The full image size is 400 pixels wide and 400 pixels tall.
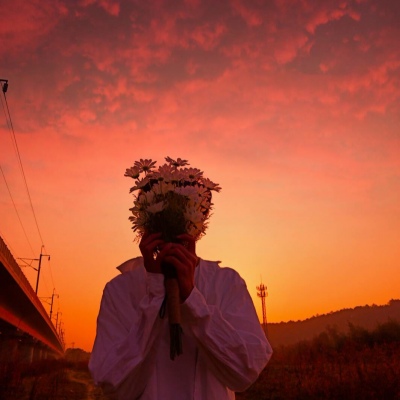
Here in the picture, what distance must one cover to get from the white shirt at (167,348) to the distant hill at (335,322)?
107 metres

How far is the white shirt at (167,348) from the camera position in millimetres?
2174

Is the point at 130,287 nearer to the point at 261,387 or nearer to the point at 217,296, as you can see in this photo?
the point at 217,296

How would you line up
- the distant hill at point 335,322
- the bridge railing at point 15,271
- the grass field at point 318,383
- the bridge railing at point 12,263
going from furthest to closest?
the distant hill at point 335,322 → the bridge railing at point 15,271 → the bridge railing at point 12,263 → the grass field at point 318,383

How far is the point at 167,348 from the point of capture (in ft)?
7.77

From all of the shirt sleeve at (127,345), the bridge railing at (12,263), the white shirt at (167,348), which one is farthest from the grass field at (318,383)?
the shirt sleeve at (127,345)

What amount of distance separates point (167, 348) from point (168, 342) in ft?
0.12

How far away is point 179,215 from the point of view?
2447 mm

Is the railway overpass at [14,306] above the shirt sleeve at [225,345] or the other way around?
above

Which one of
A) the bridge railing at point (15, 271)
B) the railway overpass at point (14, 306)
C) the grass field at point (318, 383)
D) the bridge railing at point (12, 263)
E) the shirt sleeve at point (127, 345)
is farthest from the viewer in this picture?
the railway overpass at point (14, 306)

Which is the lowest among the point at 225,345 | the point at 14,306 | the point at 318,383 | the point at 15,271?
the point at 318,383

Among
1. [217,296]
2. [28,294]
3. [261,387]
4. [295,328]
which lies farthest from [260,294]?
[295,328]

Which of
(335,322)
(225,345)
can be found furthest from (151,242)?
(335,322)

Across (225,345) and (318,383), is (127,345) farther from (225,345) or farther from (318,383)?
(318,383)

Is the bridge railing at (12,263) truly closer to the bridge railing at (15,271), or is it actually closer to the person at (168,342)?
the bridge railing at (15,271)
